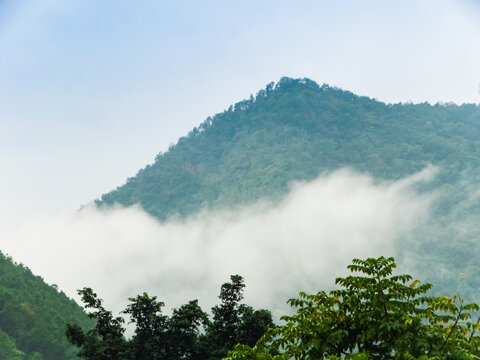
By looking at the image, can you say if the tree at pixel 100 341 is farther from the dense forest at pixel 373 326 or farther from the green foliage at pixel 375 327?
the green foliage at pixel 375 327

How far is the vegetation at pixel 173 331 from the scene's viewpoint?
25.4 metres


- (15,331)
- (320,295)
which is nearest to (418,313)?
(320,295)

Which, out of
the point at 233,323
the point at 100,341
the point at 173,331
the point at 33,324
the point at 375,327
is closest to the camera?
the point at 375,327

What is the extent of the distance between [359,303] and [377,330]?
2.18ft

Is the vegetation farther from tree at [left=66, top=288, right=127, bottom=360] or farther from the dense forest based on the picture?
the dense forest

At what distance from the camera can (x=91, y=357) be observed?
25.5m

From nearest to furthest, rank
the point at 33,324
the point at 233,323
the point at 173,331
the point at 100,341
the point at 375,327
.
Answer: the point at 375,327 → the point at 100,341 → the point at 173,331 → the point at 233,323 → the point at 33,324

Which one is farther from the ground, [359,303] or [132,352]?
[132,352]

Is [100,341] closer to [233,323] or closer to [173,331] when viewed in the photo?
[173,331]

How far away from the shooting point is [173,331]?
26531mm

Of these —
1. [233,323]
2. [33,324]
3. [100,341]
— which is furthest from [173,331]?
[33,324]

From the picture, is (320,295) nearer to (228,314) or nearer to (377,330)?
(377,330)

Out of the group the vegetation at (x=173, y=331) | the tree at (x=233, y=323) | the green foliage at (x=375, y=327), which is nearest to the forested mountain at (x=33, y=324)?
the vegetation at (x=173, y=331)

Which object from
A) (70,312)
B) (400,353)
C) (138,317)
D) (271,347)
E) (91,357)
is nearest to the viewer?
(400,353)
